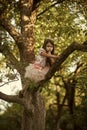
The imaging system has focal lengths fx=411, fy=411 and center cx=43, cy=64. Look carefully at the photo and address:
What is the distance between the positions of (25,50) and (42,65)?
2587mm

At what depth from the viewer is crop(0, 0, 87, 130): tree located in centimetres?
1291

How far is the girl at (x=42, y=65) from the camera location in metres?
12.5

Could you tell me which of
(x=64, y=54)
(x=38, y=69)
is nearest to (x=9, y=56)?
(x=38, y=69)

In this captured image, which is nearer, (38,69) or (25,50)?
(38,69)

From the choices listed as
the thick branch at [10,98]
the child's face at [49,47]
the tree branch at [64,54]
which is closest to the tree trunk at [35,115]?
the thick branch at [10,98]

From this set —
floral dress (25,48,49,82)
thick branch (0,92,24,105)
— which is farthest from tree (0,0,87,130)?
floral dress (25,48,49,82)

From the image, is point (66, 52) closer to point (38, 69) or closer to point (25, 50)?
point (38, 69)

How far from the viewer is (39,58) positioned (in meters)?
12.6

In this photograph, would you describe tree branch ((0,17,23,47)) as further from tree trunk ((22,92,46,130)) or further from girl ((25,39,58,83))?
girl ((25,39,58,83))

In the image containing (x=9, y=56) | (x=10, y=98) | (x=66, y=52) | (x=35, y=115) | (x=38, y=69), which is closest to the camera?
(x=66, y=52)

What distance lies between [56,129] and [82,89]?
16301mm

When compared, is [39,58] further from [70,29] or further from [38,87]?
[70,29]

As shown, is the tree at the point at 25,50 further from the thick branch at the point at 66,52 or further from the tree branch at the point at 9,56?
the thick branch at the point at 66,52

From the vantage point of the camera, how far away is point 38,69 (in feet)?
42.4
